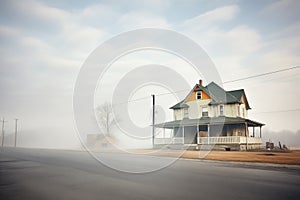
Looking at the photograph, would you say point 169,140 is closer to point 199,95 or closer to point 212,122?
point 212,122

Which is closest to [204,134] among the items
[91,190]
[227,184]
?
[227,184]

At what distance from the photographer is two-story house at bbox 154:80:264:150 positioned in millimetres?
33469

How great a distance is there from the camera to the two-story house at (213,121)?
3347 centimetres

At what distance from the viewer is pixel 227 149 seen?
3250cm

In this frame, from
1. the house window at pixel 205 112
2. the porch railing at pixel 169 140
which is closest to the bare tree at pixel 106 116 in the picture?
the porch railing at pixel 169 140

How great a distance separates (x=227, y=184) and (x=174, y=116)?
33660 millimetres

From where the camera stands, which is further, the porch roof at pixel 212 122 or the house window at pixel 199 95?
the house window at pixel 199 95

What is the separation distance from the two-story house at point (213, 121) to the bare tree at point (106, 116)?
39197 millimetres

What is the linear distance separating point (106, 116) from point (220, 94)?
47.0m

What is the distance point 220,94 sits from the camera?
39.6 metres

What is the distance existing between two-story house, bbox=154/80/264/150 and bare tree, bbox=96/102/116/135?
129 ft

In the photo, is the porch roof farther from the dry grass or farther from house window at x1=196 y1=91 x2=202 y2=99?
the dry grass

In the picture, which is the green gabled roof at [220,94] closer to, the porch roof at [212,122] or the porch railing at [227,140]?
the porch roof at [212,122]

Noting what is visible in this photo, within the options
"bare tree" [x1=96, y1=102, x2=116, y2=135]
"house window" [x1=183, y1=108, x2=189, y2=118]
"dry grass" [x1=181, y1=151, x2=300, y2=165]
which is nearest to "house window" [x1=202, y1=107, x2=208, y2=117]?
"house window" [x1=183, y1=108, x2=189, y2=118]
